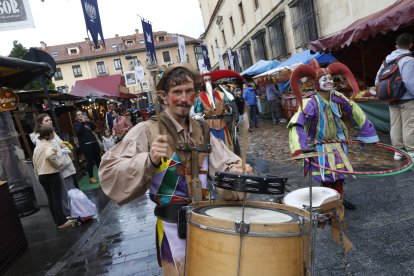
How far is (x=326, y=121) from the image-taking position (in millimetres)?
3703

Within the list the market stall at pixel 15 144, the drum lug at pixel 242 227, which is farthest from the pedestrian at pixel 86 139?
the drum lug at pixel 242 227

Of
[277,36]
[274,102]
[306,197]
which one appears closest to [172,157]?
[306,197]

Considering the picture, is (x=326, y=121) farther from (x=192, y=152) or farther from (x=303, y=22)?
(x=303, y=22)

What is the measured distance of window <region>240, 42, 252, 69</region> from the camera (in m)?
27.6

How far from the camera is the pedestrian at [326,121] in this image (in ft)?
11.8

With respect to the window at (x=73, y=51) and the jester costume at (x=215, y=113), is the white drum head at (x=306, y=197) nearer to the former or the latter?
the jester costume at (x=215, y=113)

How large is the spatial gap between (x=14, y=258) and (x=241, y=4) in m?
25.6

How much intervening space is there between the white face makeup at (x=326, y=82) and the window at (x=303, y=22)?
12794mm

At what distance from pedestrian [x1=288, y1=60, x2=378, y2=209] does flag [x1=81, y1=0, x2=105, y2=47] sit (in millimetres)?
5654

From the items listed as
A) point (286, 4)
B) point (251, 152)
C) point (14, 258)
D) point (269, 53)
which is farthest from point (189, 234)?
point (269, 53)

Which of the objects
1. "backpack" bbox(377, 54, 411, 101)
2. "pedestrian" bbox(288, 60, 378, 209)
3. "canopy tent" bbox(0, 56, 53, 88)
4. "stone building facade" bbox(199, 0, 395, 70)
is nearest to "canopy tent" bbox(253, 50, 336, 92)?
"stone building facade" bbox(199, 0, 395, 70)

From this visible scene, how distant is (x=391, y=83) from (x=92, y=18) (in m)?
6.38

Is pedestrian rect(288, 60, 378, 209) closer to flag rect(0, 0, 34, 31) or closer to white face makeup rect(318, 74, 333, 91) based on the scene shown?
white face makeup rect(318, 74, 333, 91)

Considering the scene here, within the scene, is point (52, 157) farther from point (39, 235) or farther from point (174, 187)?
point (174, 187)
